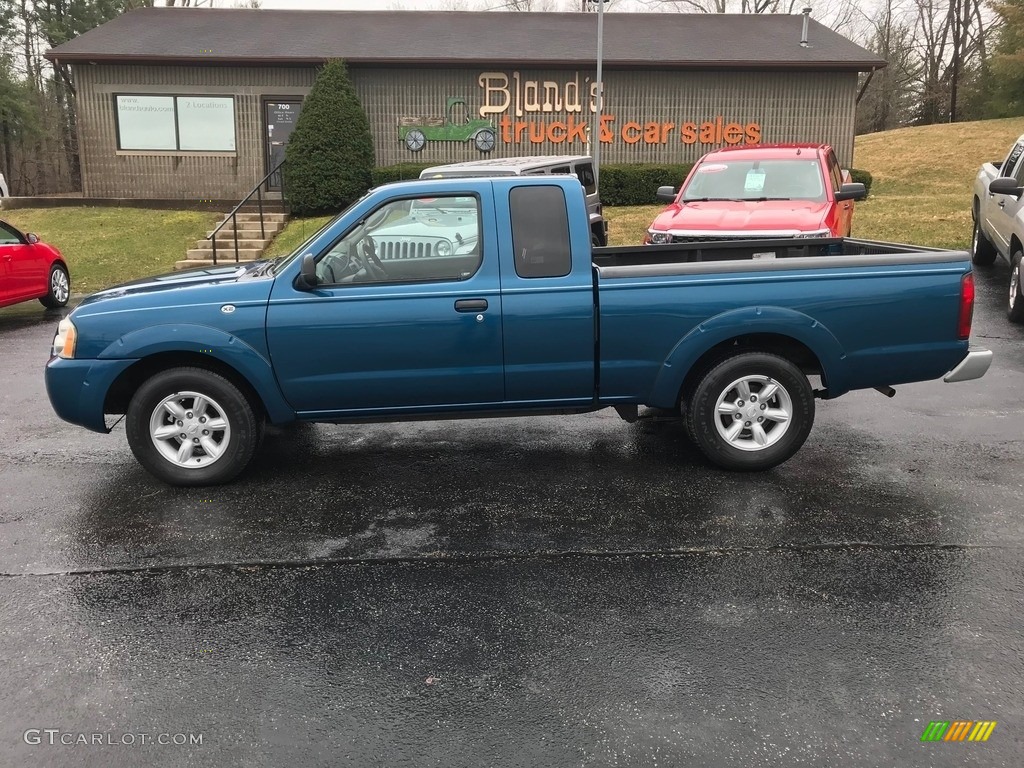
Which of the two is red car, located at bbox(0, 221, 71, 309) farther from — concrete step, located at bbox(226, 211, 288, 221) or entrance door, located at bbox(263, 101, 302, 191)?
entrance door, located at bbox(263, 101, 302, 191)

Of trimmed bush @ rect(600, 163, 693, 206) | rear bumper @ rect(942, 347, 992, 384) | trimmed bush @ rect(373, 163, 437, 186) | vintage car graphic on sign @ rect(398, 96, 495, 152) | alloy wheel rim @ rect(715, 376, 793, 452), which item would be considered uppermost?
vintage car graphic on sign @ rect(398, 96, 495, 152)

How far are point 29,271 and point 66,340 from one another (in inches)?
309

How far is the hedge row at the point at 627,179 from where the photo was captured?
2033 cm

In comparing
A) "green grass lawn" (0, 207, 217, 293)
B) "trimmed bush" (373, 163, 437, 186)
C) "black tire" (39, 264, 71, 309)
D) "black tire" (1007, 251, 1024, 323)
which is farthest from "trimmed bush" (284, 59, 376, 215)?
"black tire" (1007, 251, 1024, 323)

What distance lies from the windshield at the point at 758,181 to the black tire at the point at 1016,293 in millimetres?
2254

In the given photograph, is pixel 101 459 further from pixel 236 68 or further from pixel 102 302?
pixel 236 68

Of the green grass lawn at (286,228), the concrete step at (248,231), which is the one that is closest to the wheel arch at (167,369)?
Result: the green grass lawn at (286,228)

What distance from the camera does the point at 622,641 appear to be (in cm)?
360

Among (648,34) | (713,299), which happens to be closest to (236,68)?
(648,34)

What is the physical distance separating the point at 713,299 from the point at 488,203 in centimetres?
147

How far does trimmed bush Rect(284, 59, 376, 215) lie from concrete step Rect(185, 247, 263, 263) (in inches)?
103

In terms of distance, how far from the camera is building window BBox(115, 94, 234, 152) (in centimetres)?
2153

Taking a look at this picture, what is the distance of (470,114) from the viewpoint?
864 inches

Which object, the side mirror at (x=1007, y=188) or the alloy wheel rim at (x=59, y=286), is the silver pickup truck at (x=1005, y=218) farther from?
the alloy wheel rim at (x=59, y=286)
